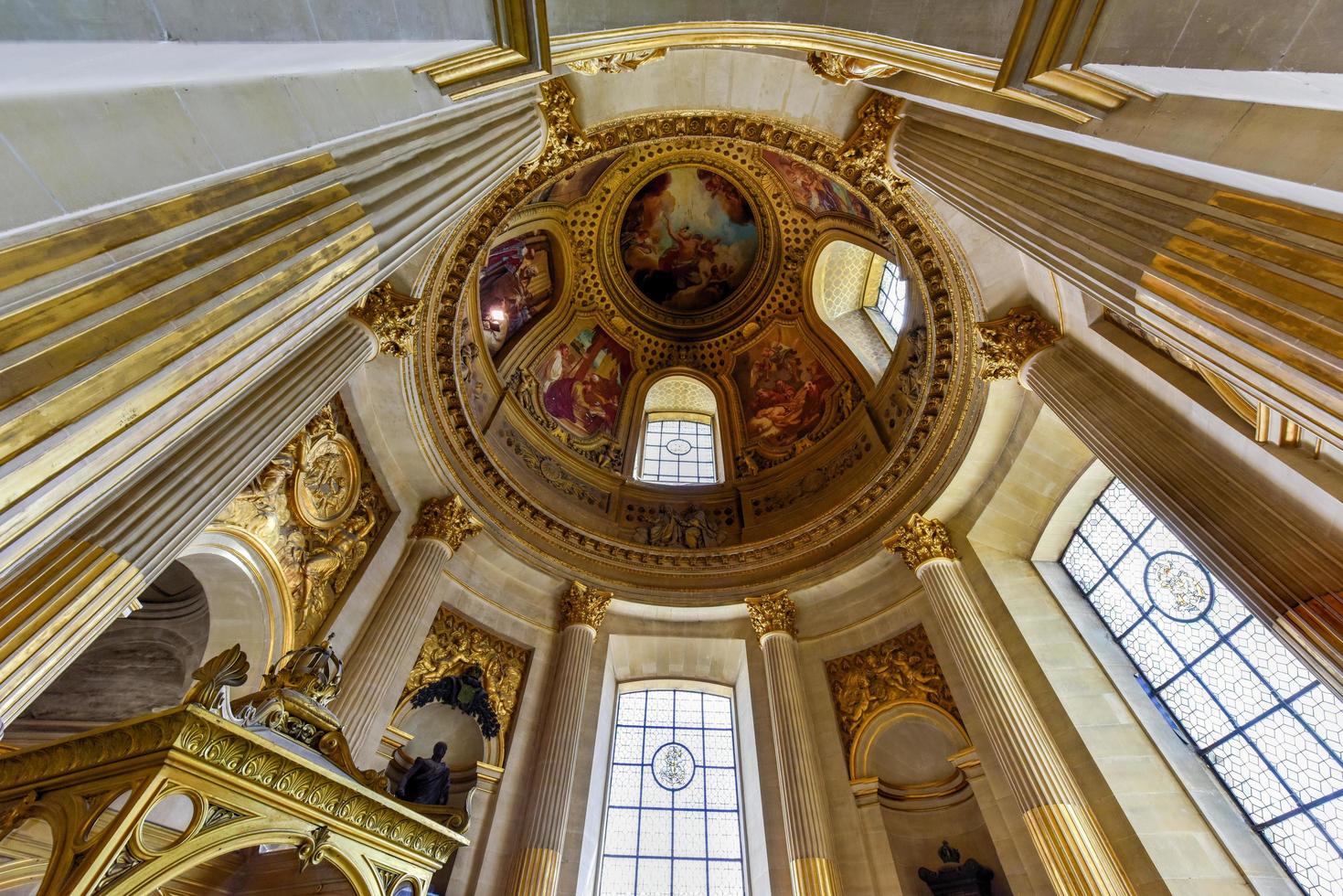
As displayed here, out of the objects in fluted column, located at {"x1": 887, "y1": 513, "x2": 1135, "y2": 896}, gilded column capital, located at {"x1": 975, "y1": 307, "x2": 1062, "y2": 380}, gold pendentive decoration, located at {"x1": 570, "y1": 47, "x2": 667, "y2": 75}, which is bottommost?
fluted column, located at {"x1": 887, "y1": 513, "x2": 1135, "y2": 896}

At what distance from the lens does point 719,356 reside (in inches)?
612

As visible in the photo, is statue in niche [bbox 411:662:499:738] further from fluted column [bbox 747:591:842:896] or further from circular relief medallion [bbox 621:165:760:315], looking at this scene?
circular relief medallion [bbox 621:165:760:315]

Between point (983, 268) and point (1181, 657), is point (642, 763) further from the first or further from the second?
point (983, 268)

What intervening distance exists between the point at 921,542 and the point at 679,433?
7.46 m

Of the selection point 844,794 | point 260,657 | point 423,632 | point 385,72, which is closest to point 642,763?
point 844,794

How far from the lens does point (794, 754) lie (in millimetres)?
7922

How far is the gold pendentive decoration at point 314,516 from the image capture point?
638cm

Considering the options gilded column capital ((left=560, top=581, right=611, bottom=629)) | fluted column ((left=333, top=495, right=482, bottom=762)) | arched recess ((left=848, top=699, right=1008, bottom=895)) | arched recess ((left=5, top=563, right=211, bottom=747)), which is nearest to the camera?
fluted column ((left=333, top=495, right=482, bottom=762))

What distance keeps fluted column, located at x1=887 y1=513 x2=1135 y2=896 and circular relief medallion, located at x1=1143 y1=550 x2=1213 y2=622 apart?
1.85 metres

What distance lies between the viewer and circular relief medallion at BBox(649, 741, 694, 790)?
905 cm

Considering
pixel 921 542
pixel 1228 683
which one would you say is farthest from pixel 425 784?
pixel 1228 683

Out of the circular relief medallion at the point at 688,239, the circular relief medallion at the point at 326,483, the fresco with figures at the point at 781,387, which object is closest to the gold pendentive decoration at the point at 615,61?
the circular relief medallion at the point at 326,483

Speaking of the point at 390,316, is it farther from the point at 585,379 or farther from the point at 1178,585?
the point at 1178,585

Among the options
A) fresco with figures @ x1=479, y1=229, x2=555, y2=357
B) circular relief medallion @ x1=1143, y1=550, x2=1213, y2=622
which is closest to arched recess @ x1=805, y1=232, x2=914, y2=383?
circular relief medallion @ x1=1143, y1=550, x2=1213, y2=622
